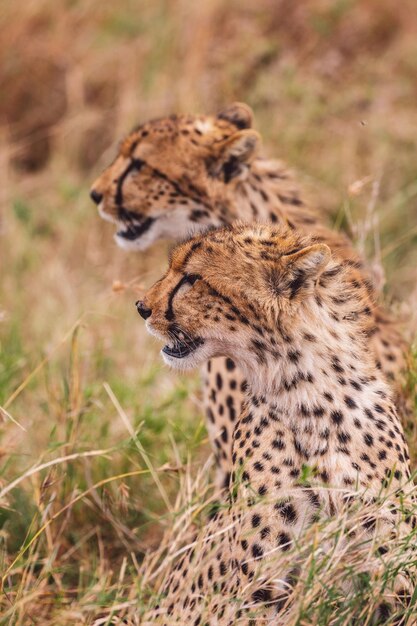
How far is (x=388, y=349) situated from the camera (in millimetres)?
3299

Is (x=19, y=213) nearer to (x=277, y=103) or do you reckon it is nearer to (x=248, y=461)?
(x=277, y=103)

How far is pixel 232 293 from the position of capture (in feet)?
8.30

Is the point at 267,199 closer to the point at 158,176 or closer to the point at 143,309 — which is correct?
the point at 158,176

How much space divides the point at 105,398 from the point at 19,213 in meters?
1.62

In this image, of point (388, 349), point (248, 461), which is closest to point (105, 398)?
point (388, 349)

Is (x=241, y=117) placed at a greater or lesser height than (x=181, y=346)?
greater

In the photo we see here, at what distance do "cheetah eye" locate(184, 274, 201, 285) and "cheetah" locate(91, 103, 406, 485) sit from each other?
79cm

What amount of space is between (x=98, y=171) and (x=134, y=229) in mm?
2338

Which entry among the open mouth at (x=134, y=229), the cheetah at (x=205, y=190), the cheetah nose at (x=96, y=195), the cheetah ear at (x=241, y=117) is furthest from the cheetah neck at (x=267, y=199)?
the cheetah nose at (x=96, y=195)

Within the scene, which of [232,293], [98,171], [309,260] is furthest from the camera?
[98,171]

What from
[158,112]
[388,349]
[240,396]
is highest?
[158,112]

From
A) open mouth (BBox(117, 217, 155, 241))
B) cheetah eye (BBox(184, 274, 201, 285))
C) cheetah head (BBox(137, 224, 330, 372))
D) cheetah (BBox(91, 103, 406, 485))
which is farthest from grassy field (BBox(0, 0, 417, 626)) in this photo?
cheetah eye (BBox(184, 274, 201, 285))

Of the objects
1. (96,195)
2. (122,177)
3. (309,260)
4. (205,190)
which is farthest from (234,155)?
(309,260)

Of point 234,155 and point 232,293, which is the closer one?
point 232,293
